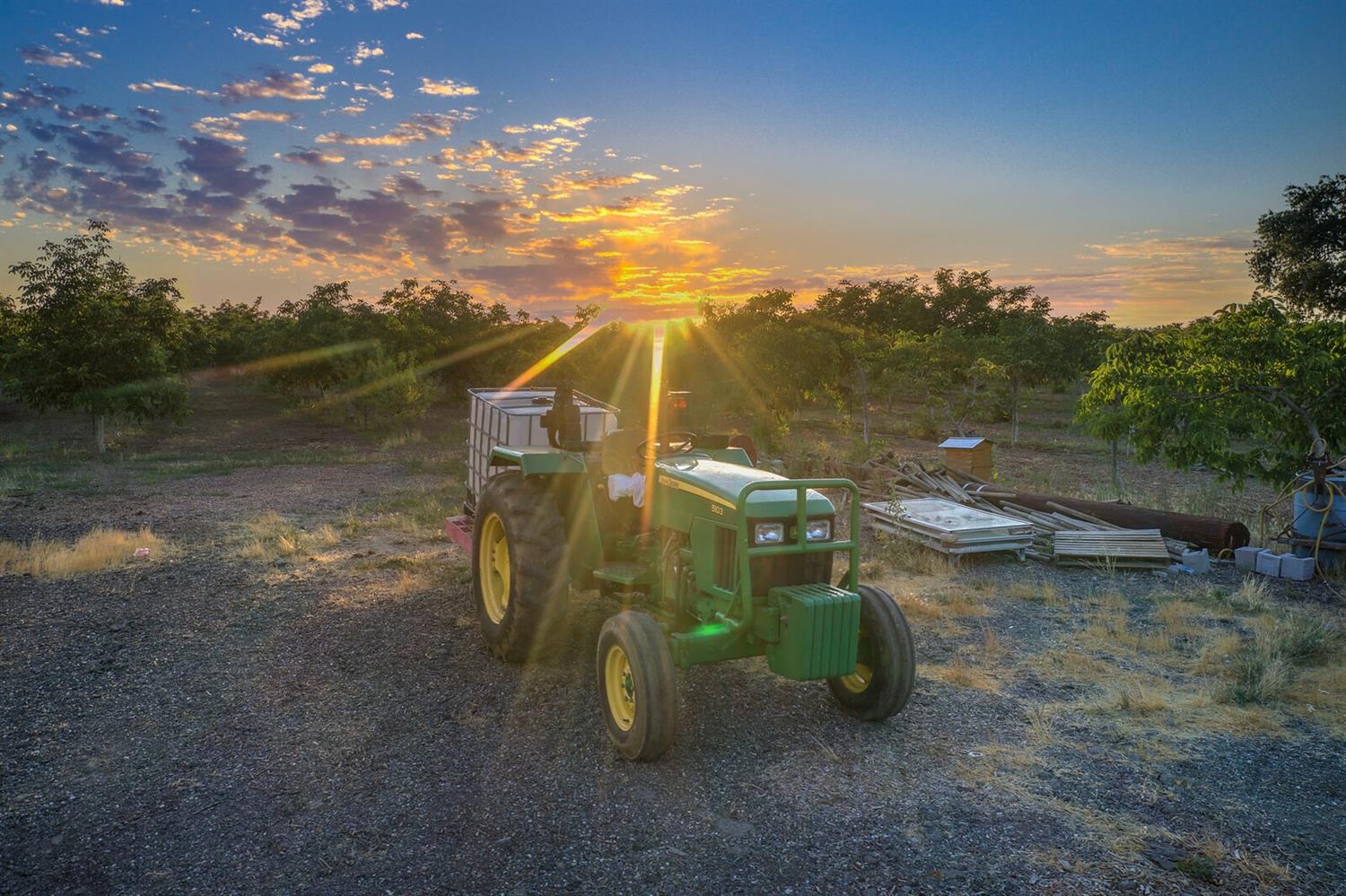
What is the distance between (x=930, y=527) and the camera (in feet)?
31.4

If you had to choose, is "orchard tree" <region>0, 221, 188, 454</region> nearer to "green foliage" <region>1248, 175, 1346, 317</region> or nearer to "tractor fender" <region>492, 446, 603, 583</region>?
"tractor fender" <region>492, 446, 603, 583</region>

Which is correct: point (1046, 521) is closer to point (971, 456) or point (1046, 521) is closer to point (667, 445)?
point (971, 456)

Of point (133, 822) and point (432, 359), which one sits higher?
point (432, 359)

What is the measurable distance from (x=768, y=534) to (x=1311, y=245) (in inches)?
1165

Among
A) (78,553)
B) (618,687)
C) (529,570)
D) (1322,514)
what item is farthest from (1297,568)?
(78,553)

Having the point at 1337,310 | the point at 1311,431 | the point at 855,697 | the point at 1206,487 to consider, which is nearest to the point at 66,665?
the point at 855,697

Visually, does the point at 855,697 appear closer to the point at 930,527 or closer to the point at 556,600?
the point at 556,600

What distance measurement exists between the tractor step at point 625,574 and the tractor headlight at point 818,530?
1231 mm

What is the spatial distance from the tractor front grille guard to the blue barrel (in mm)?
6816

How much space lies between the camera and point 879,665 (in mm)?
4668

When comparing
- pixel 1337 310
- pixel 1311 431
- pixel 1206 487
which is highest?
pixel 1337 310

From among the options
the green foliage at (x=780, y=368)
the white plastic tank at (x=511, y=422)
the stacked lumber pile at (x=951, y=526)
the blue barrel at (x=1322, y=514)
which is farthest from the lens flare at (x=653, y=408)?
the green foliage at (x=780, y=368)

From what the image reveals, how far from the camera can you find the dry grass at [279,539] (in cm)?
908

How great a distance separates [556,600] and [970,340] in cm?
2347
